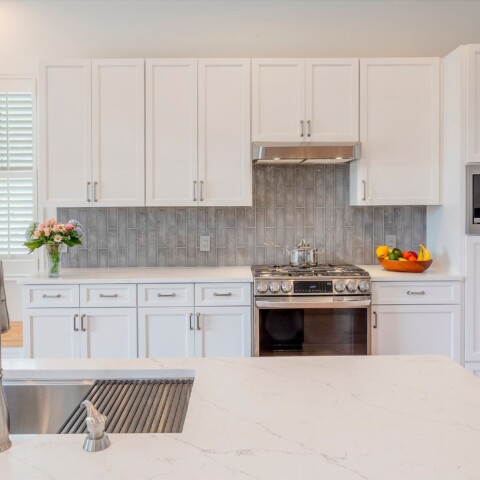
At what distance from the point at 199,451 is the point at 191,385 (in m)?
0.46

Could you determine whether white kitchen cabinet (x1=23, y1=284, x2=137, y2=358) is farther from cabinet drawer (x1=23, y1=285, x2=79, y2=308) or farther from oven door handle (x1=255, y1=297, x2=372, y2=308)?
oven door handle (x1=255, y1=297, x2=372, y2=308)

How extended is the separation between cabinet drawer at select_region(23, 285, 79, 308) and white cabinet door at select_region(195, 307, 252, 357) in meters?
0.80

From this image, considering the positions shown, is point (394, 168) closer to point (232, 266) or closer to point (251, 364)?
point (232, 266)

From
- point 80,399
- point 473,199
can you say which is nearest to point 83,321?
point 80,399

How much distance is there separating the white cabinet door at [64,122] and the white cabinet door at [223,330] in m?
1.22

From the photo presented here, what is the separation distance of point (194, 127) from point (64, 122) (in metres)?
0.88

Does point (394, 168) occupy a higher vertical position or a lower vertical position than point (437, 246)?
higher

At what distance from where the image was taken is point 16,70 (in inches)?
145

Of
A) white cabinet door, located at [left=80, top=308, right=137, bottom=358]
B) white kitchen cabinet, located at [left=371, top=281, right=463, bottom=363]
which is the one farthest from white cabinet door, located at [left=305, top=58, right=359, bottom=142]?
white cabinet door, located at [left=80, top=308, right=137, bottom=358]

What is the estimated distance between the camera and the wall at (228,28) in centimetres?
370

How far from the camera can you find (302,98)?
10.9 feet

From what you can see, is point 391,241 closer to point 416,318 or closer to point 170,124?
point 416,318

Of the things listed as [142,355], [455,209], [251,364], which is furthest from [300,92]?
[251,364]

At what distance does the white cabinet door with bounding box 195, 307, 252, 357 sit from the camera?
3119 millimetres
